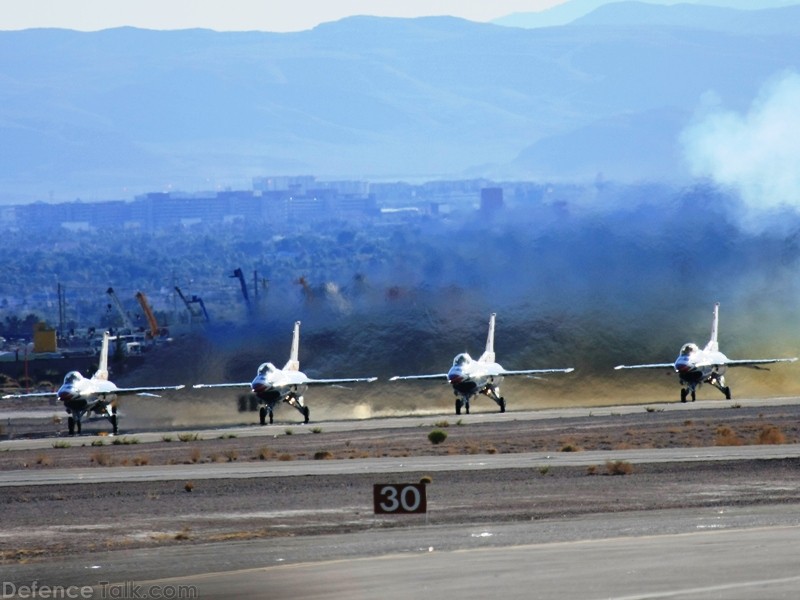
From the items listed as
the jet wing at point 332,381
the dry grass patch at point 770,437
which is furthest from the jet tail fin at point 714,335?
the dry grass patch at point 770,437

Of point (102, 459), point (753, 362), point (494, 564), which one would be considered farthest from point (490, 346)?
point (494, 564)

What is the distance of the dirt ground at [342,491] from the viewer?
36.4 metres

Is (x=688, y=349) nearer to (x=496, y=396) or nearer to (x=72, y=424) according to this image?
(x=496, y=396)

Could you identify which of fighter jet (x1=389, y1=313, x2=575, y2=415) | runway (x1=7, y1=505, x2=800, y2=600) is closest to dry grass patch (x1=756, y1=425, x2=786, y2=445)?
fighter jet (x1=389, y1=313, x2=575, y2=415)

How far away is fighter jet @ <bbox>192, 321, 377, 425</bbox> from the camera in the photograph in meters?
81.2

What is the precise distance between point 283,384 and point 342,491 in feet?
126

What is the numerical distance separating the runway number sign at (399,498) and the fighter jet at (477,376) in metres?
49.6

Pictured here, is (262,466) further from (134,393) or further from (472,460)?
(134,393)

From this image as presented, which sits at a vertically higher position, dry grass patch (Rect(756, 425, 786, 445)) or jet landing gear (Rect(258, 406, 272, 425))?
jet landing gear (Rect(258, 406, 272, 425))

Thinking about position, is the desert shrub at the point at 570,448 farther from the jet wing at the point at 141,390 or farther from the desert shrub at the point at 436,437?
the jet wing at the point at 141,390

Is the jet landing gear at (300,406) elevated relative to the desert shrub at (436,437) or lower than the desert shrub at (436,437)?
elevated

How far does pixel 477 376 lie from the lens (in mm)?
82375

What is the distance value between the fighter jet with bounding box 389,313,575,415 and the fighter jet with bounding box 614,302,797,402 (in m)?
5.35

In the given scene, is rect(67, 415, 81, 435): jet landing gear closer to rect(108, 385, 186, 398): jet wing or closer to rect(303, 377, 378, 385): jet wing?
rect(108, 385, 186, 398): jet wing
